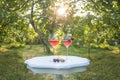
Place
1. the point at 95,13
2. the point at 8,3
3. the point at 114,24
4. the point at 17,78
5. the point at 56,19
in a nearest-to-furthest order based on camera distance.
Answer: the point at 17,78 < the point at 8,3 < the point at 114,24 < the point at 95,13 < the point at 56,19

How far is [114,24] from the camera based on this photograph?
6.50 metres

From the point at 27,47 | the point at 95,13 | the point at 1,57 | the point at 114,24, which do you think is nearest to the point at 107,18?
the point at 114,24

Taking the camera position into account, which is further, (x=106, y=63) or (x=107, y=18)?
(x=106, y=63)

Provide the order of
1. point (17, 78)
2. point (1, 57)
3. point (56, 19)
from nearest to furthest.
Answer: point (17, 78)
point (1, 57)
point (56, 19)

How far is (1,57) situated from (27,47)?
2.12m

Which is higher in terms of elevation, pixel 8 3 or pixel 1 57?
pixel 8 3

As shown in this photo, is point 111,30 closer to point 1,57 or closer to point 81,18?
point 81,18

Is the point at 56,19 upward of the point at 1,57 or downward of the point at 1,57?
upward

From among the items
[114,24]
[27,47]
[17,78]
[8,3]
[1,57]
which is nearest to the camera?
[17,78]

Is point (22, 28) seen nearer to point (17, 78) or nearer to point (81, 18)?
point (81, 18)

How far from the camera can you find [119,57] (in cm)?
755

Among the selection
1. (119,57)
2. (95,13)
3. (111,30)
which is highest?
(95,13)

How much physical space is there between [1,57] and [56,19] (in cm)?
239

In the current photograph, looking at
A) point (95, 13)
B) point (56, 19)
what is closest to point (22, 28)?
point (56, 19)
